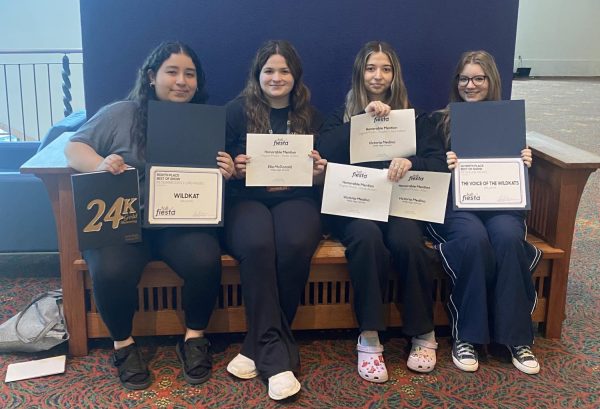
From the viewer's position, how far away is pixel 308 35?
101 inches

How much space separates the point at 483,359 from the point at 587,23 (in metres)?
14.6

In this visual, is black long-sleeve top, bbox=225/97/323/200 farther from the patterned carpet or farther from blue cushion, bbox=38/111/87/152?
blue cushion, bbox=38/111/87/152

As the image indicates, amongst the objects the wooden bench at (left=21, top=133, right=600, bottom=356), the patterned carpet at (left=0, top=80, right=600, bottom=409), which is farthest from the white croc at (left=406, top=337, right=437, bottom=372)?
the wooden bench at (left=21, top=133, right=600, bottom=356)

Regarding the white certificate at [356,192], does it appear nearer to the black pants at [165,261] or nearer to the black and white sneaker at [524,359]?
the black pants at [165,261]

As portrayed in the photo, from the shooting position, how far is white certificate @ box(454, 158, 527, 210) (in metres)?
2.16

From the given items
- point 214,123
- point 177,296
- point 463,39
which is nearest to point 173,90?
point 214,123

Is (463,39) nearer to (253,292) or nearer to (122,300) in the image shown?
(253,292)

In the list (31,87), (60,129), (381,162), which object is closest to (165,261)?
(381,162)

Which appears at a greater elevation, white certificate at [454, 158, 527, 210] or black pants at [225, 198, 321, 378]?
white certificate at [454, 158, 527, 210]

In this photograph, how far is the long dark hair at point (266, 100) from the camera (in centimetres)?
220

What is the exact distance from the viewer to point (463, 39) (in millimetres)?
2627

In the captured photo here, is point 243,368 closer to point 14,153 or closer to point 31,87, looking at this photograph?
point 14,153

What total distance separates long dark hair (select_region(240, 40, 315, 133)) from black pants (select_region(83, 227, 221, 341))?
0.43 m

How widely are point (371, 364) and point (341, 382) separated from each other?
4.5 inches
